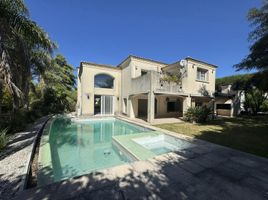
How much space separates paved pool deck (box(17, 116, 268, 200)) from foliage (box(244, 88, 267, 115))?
21.9 metres

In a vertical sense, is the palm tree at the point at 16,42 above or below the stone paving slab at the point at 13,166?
above

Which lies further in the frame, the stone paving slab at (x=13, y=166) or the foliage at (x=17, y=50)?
the foliage at (x=17, y=50)

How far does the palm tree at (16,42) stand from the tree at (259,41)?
616 inches

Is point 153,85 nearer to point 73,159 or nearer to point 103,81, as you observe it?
point 103,81

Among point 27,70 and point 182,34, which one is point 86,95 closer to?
point 27,70

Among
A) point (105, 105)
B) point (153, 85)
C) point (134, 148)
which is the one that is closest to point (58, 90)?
point (105, 105)

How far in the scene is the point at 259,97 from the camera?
840 inches

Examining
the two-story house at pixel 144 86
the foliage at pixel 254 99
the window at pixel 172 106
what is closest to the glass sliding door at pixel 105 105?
the two-story house at pixel 144 86

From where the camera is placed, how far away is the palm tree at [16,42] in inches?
263

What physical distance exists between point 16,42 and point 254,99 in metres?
29.8

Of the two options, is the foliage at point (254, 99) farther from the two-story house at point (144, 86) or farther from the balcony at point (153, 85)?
the balcony at point (153, 85)

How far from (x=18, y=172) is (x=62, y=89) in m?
21.7

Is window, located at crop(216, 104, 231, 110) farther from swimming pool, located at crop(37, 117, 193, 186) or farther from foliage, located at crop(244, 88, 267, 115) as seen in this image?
swimming pool, located at crop(37, 117, 193, 186)

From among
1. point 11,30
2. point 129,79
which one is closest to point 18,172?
point 11,30
